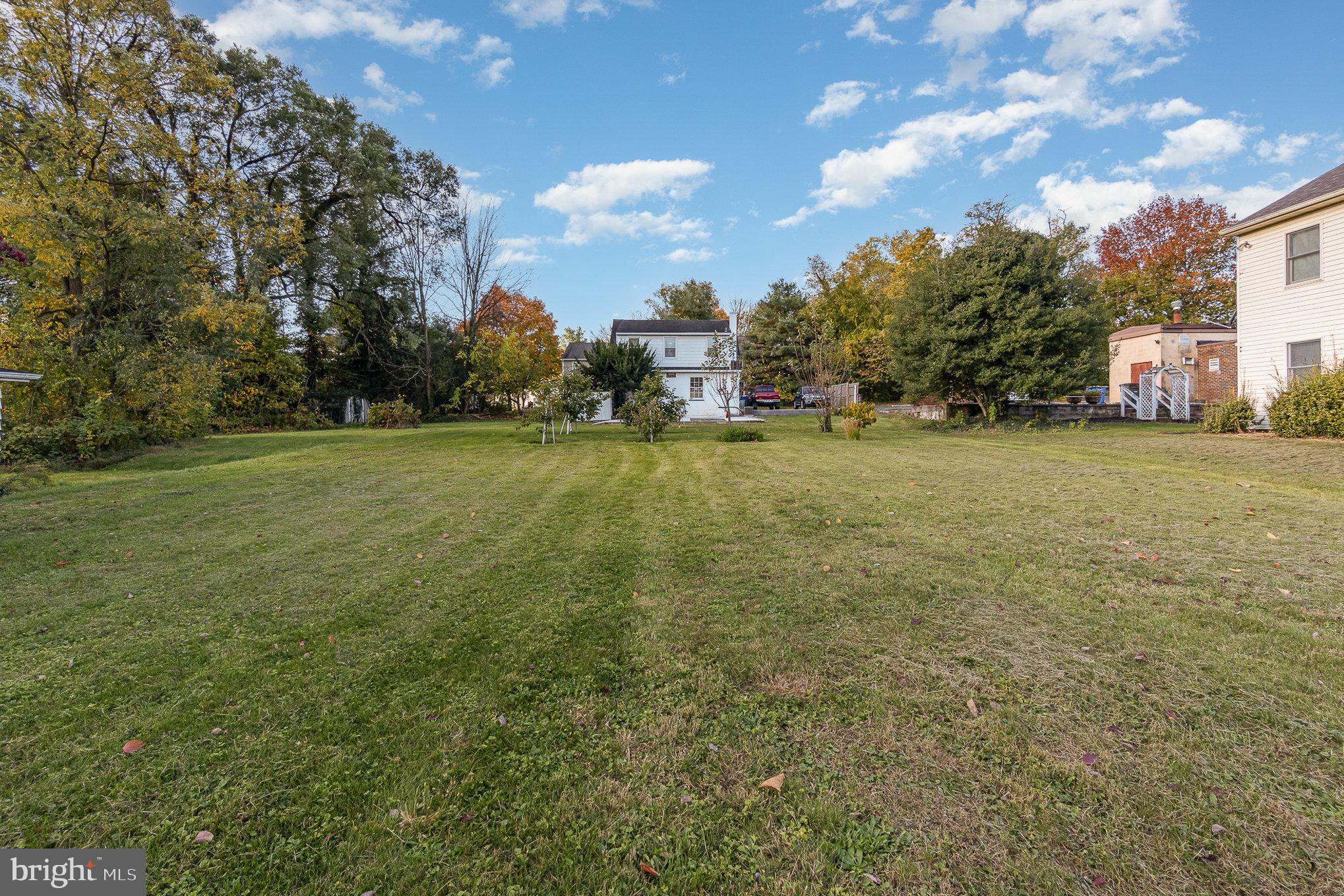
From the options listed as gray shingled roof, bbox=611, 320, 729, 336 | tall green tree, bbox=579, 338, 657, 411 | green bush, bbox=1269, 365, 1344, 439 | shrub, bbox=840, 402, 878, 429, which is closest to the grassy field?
green bush, bbox=1269, 365, 1344, 439

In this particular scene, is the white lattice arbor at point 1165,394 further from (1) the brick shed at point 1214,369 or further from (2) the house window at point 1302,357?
(2) the house window at point 1302,357

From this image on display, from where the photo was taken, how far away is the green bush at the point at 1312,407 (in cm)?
1112

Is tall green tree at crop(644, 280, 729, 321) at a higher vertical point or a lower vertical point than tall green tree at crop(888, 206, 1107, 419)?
higher

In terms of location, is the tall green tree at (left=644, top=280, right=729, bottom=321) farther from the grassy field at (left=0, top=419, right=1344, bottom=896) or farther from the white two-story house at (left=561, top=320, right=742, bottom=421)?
the grassy field at (left=0, top=419, right=1344, bottom=896)

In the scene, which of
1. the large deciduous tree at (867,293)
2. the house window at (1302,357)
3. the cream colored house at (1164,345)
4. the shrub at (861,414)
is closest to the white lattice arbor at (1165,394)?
the cream colored house at (1164,345)

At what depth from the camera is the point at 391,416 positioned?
2212 cm

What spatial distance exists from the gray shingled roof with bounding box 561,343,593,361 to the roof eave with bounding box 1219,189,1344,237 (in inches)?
970

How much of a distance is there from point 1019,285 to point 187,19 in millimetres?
32092

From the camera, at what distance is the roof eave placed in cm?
1228

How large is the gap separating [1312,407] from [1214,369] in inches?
457

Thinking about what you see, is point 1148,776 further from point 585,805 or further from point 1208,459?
point 1208,459

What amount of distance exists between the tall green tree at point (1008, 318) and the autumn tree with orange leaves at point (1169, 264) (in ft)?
68.5

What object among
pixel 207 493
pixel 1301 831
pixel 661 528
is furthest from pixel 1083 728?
pixel 207 493

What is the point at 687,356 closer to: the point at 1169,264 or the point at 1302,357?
the point at 1302,357
